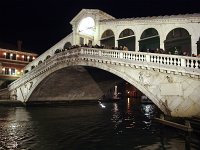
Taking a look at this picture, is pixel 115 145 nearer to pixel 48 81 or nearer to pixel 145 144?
pixel 145 144

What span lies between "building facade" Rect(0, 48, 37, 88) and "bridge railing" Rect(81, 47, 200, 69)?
30.8 meters

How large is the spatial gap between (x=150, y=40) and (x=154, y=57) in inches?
300

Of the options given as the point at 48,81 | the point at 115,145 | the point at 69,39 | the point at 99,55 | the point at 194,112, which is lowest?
the point at 115,145

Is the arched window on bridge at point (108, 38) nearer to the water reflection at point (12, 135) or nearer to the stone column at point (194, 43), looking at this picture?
the stone column at point (194, 43)

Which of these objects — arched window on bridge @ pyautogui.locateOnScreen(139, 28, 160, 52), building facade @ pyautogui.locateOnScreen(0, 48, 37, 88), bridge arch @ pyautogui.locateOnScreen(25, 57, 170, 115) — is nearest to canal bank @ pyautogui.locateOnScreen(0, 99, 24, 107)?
bridge arch @ pyautogui.locateOnScreen(25, 57, 170, 115)

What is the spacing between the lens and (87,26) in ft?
105

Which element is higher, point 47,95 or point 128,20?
point 128,20

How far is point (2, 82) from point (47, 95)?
618 inches

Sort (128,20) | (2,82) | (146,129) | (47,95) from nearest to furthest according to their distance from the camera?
(146,129), (128,20), (47,95), (2,82)

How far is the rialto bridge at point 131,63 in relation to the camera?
1767 centimetres

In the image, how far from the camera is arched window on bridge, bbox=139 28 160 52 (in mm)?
25531

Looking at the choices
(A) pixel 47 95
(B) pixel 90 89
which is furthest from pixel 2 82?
(B) pixel 90 89

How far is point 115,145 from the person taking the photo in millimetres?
13578

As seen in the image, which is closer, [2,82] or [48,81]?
[48,81]
